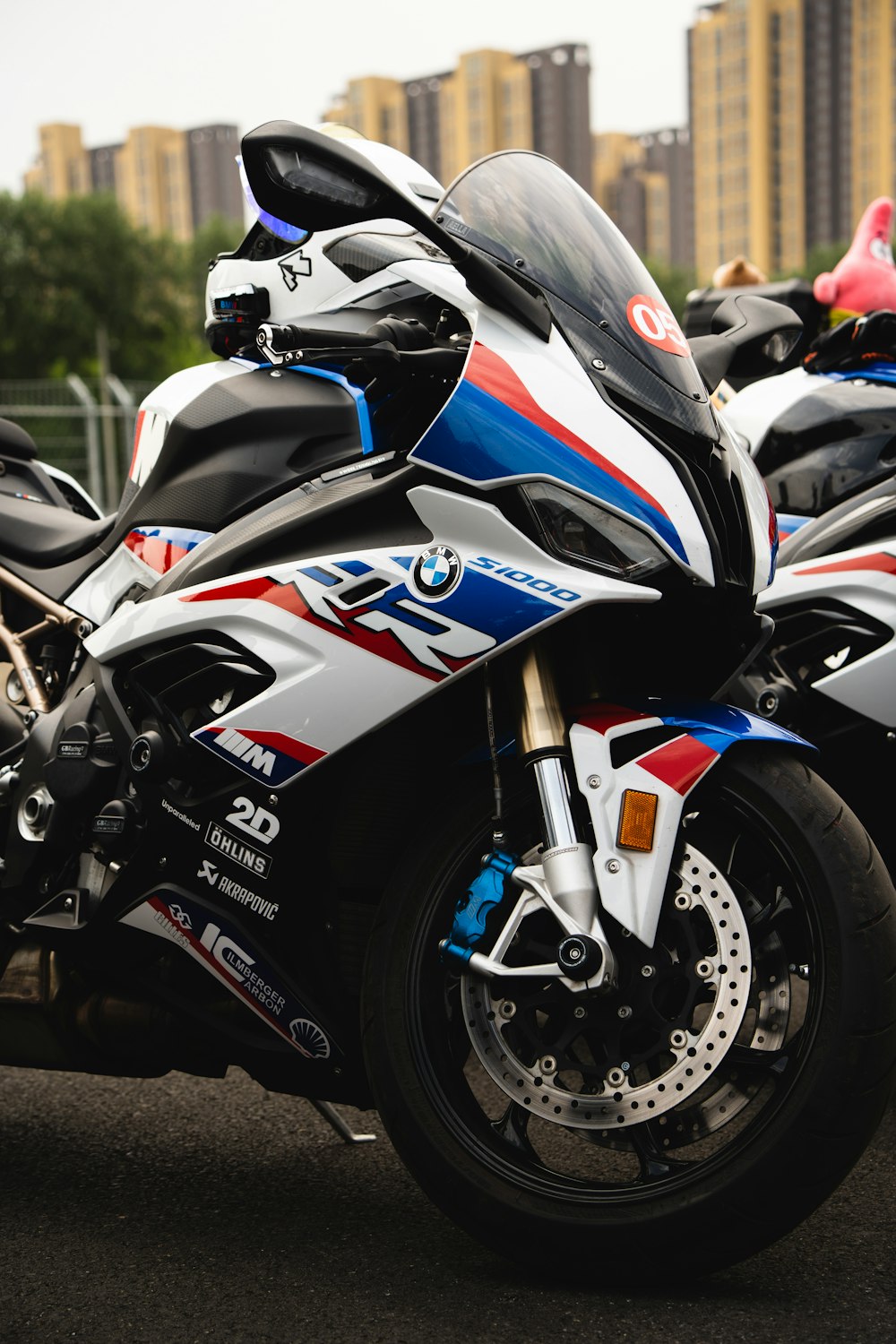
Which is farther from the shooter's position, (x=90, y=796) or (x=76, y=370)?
(x=76, y=370)

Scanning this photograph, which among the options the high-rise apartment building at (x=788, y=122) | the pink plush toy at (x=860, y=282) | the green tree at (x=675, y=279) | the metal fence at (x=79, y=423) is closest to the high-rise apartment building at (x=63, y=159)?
the high-rise apartment building at (x=788, y=122)

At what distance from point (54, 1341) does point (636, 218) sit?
10081cm

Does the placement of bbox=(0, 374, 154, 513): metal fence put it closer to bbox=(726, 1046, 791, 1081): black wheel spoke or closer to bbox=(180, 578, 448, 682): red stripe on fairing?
bbox=(180, 578, 448, 682): red stripe on fairing

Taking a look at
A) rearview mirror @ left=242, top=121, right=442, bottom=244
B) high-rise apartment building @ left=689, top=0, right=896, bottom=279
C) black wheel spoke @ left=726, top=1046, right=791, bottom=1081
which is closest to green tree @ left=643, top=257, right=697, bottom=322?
high-rise apartment building @ left=689, top=0, right=896, bottom=279

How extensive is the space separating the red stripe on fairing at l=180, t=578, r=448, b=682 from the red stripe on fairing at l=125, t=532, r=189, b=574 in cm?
34

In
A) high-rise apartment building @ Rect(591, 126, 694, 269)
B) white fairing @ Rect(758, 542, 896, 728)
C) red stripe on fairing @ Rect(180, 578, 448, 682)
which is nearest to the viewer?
red stripe on fairing @ Rect(180, 578, 448, 682)

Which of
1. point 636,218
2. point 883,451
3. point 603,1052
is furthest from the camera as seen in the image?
point 636,218

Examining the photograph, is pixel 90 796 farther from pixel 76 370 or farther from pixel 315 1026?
pixel 76 370

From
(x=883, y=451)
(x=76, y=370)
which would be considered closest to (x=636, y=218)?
(x=76, y=370)

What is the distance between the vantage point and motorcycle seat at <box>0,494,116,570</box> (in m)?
3.24

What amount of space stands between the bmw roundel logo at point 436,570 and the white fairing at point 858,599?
132 cm

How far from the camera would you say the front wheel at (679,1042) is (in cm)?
222

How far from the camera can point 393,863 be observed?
258 cm

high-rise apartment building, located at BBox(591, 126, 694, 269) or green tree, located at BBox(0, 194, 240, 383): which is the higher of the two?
high-rise apartment building, located at BBox(591, 126, 694, 269)
